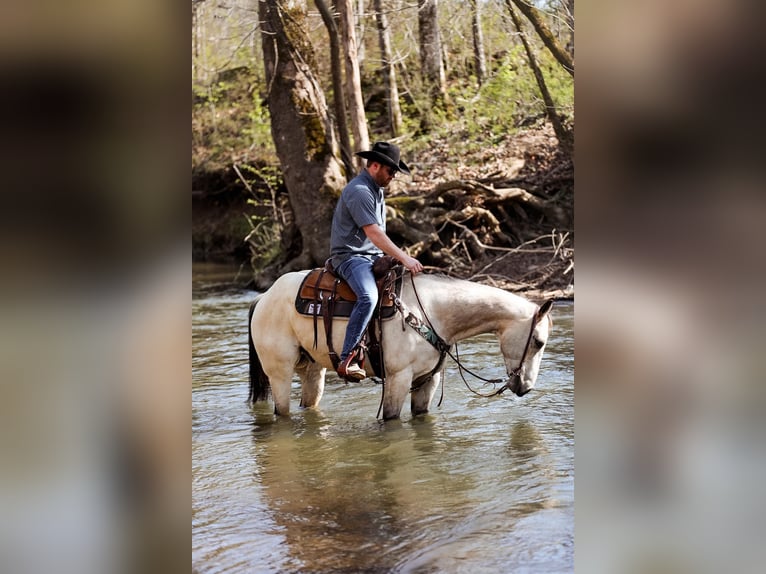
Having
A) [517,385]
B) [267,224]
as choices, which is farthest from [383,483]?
[267,224]

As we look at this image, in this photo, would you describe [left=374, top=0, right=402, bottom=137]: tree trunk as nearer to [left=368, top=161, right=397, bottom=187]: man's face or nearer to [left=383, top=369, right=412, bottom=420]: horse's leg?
[left=368, top=161, right=397, bottom=187]: man's face

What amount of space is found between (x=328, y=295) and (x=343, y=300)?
151mm

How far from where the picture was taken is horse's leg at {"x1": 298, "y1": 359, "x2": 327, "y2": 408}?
341 inches

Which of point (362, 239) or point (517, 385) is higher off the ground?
point (362, 239)

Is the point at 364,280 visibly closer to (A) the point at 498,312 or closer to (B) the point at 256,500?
(A) the point at 498,312

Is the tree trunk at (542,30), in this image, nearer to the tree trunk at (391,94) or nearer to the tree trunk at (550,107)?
the tree trunk at (550,107)

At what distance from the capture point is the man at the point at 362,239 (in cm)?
729

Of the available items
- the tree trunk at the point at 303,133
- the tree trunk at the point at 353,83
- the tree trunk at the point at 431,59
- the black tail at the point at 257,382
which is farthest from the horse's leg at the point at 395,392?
the tree trunk at the point at 431,59

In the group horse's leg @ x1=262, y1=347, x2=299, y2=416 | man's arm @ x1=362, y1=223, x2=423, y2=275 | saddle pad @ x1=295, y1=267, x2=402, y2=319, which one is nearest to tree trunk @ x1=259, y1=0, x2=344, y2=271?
horse's leg @ x1=262, y1=347, x2=299, y2=416

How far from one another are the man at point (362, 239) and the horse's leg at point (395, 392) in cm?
33

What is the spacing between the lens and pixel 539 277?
50.6 ft

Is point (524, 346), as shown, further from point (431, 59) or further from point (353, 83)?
point (431, 59)

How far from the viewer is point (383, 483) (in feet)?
20.9

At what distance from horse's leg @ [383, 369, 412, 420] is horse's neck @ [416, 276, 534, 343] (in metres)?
0.54
